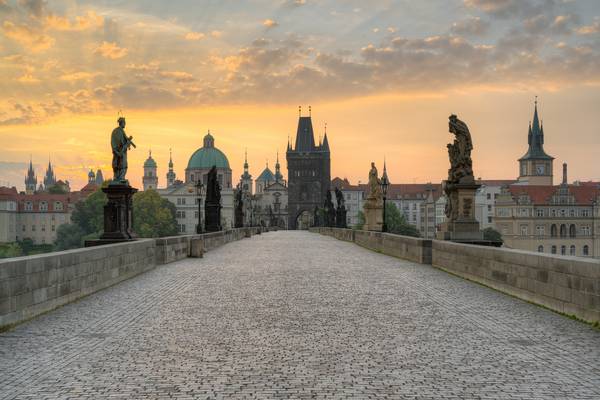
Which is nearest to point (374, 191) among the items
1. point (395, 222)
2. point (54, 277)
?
point (54, 277)

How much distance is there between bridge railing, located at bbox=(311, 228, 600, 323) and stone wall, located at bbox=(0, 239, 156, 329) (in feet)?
26.1

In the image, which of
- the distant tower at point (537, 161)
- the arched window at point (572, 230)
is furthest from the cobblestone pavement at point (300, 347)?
the distant tower at point (537, 161)

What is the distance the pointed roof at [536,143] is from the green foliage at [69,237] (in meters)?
113

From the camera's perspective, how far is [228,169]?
199 m

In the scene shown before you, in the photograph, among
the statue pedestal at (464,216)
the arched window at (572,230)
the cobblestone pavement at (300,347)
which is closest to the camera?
the cobblestone pavement at (300,347)

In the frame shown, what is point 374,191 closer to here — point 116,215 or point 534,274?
point 116,215

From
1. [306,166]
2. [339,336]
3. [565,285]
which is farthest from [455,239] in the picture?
[306,166]

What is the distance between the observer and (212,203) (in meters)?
41.0

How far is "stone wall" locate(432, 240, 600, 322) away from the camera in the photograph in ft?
32.6

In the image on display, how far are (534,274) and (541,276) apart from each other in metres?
0.34

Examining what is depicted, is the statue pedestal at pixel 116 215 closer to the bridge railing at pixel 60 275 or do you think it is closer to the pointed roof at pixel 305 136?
the bridge railing at pixel 60 275

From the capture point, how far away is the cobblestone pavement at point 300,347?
6523mm

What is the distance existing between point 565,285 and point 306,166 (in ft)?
576

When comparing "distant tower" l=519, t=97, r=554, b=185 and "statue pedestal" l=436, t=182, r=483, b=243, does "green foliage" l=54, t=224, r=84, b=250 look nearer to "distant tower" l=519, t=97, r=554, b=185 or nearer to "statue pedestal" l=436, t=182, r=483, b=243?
"distant tower" l=519, t=97, r=554, b=185
